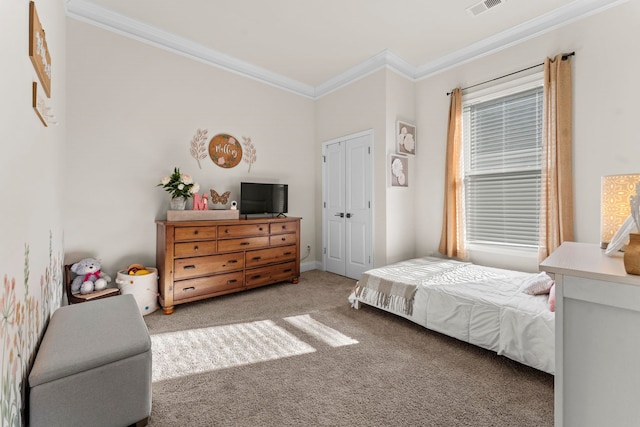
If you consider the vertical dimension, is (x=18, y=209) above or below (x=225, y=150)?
below

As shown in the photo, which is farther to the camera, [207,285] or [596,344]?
[207,285]

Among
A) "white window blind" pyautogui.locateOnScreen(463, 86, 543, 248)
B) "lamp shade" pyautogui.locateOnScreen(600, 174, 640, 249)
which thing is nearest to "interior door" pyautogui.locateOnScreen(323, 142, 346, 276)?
"white window blind" pyautogui.locateOnScreen(463, 86, 543, 248)

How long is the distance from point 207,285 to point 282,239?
1078 millimetres

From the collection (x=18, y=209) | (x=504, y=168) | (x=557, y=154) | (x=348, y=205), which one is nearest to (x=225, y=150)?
(x=348, y=205)

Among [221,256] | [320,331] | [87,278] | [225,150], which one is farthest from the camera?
[225,150]

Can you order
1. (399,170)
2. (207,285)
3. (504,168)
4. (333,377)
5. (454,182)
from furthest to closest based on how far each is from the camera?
1. (399,170)
2. (454,182)
3. (504,168)
4. (207,285)
5. (333,377)

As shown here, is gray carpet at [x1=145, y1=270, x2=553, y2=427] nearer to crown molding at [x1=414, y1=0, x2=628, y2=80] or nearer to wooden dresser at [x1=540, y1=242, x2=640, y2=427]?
wooden dresser at [x1=540, y1=242, x2=640, y2=427]

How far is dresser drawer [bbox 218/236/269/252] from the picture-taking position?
3146 millimetres

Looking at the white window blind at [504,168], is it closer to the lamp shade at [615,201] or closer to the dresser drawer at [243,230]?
the lamp shade at [615,201]

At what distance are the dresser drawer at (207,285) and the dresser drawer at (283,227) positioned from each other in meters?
0.68

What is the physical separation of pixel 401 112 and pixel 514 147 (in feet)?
4.66

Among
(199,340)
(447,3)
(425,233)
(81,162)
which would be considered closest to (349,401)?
(199,340)

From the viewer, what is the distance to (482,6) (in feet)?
8.81

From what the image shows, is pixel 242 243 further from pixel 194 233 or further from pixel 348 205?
pixel 348 205
